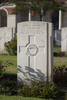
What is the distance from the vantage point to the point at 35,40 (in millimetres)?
5078

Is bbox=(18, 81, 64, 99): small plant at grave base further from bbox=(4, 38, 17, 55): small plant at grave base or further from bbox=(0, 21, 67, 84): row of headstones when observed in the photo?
bbox=(4, 38, 17, 55): small plant at grave base

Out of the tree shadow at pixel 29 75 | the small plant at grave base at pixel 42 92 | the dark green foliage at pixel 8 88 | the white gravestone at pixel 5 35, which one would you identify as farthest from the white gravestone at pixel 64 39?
the small plant at grave base at pixel 42 92

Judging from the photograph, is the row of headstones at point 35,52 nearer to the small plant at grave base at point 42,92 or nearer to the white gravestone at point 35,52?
the white gravestone at point 35,52

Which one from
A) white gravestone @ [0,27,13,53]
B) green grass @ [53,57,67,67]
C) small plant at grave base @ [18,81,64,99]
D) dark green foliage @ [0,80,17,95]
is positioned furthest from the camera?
white gravestone @ [0,27,13,53]

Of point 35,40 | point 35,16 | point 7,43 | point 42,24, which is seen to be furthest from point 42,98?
point 35,16

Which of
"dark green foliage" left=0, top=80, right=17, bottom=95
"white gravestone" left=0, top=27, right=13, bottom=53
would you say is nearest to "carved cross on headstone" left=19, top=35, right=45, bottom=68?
"dark green foliage" left=0, top=80, right=17, bottom=95

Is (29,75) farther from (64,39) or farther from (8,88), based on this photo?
(64,39)

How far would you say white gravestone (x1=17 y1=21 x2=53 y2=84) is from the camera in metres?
5.02

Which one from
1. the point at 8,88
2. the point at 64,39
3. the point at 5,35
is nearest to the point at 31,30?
the point at 8,88

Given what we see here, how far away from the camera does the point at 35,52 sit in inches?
201

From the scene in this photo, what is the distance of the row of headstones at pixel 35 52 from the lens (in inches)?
198

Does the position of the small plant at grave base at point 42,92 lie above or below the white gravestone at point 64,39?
below

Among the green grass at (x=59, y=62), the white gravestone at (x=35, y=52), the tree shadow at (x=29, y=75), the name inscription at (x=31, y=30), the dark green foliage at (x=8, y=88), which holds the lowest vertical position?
the green grass at (x=59, y=62)

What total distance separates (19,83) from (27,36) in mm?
1175
